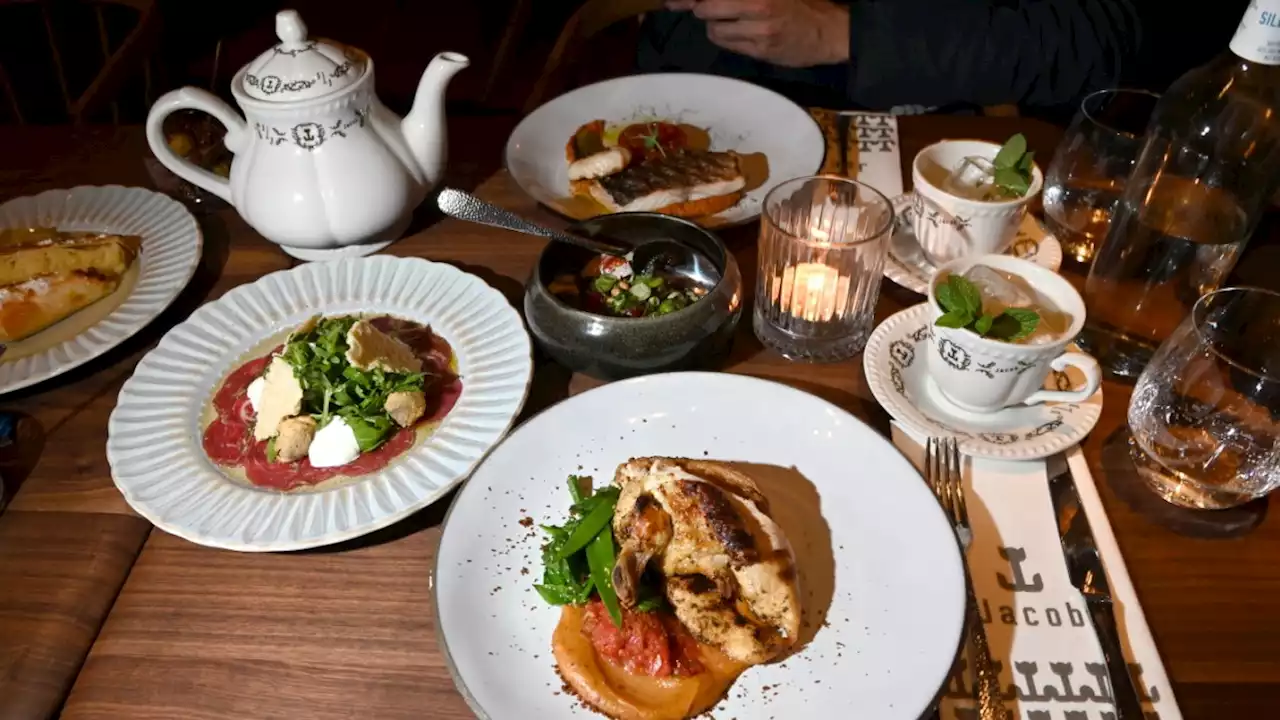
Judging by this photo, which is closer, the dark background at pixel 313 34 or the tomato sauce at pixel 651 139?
the tomato sauce at pixel 651 139

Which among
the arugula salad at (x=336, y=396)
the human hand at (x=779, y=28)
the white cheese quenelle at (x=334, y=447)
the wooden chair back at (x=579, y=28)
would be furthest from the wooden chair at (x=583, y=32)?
the white cheese quenelle at (x=334, y=447)

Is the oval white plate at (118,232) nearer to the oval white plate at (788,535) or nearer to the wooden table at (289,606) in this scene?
the wooden table at (289,606)

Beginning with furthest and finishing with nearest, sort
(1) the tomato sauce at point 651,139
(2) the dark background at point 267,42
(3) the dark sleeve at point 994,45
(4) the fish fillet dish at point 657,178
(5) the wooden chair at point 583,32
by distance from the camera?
1. (2) the dark background at point 267,42
2. (5) the wooden chair at point 583,32
3. (3) the dark sleeve at point 994,45
4. (1) the tomato sauce at point 651,139
5. (4) the fish fillet dish at point 657,178

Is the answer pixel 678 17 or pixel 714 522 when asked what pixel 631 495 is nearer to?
pixel 714 522

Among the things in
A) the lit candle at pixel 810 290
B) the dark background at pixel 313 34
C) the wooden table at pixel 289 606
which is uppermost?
the lit candle at pixel 810 290

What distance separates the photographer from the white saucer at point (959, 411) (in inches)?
38.1

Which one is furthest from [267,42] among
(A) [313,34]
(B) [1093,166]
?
(B) [1093,166]

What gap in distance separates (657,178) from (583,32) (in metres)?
0.65

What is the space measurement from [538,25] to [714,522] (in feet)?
9.87

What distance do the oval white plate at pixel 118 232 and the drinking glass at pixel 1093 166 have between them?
1315 mm

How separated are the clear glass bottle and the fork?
30 centimetres

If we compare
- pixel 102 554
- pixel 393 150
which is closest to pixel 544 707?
pixel 102 554

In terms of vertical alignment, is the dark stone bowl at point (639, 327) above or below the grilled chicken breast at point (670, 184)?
above

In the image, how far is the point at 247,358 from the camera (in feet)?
3.73
